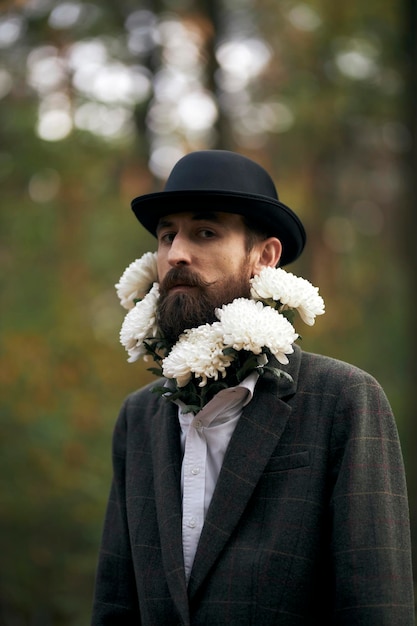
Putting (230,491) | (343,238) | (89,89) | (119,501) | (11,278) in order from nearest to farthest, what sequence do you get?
(230,491)
(119,501)
(11,278)
(89,89)
(343,238)

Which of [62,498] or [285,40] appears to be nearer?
[62,498]

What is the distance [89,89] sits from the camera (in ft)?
25.2

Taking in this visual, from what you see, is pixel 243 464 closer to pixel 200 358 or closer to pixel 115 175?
pixel 200 358

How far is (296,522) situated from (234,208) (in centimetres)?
107

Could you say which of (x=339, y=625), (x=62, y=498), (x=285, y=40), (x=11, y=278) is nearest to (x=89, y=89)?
(x=11, y=278)

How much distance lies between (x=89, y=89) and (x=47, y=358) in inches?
119

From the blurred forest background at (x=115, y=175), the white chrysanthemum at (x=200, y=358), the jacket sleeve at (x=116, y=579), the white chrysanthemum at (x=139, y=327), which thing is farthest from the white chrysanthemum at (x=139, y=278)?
the blurred forest background at (x=115, y=175)

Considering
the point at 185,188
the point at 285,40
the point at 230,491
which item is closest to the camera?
the point at 230,491

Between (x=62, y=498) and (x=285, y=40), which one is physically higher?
(x=285, y=40)

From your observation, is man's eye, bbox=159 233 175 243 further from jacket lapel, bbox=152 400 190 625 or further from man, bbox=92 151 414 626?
jacket lapel, bbox=152 400 190 625

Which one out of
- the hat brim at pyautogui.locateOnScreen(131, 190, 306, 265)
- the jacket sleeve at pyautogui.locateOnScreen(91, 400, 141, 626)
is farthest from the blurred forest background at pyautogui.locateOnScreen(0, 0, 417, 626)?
the hat brim at pyautogui.locateOnScreen(131, 190, 306, 265)

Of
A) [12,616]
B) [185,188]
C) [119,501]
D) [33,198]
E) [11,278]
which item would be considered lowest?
→ [12,616]

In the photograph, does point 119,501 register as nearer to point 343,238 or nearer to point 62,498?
point 62,498

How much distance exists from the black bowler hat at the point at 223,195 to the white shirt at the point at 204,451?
0.58m
